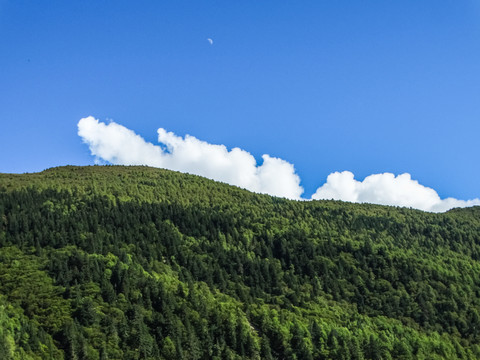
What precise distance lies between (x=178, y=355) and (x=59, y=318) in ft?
144

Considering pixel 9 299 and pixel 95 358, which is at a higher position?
pixel 9 299

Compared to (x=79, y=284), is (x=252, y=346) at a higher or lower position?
lower

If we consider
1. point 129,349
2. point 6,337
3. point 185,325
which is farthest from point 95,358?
point 185,325

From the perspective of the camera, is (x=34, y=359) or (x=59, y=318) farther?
(x=59, y=318)

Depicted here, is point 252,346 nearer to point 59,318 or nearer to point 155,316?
point 155,316

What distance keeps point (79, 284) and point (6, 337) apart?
166ft

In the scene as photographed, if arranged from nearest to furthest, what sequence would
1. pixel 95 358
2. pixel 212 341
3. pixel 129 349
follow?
pixel 95 358 < pixel 129 349 < pixel 212 341

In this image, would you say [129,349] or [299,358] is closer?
[129,349]

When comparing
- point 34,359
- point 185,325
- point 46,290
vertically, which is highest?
point 46,290

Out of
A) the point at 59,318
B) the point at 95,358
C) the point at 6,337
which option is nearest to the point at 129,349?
the point at 95,358

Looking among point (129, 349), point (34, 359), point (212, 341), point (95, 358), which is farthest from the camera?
point (212, 341)

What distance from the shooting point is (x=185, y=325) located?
7589 inches

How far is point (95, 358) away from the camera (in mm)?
160000

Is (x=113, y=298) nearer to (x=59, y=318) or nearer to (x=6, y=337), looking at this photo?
(x=59, y=318)
